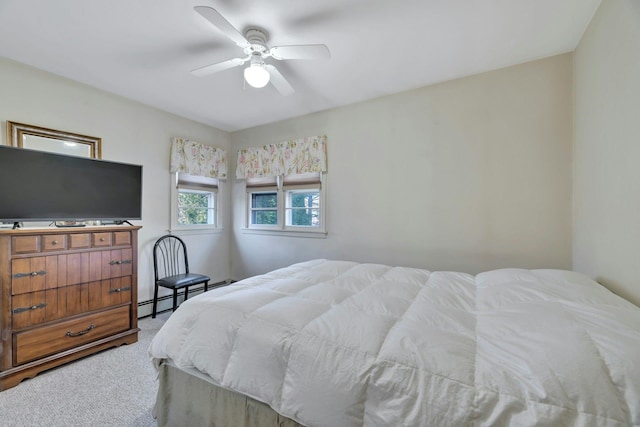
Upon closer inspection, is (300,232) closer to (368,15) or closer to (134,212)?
(134,212)

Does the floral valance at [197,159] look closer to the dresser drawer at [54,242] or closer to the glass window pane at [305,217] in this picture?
the glass window pane at [305,217]

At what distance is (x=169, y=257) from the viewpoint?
3.44 meters

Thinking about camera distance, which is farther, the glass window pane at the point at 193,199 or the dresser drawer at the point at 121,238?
the glass window pane at the point at 193,199

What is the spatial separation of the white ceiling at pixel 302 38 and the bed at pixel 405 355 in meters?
1.74

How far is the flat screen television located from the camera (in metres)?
2.02

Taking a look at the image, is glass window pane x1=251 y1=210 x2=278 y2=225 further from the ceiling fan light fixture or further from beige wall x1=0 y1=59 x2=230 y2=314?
the ceiling fan light fixture

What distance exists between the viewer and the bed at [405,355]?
766 millimetres

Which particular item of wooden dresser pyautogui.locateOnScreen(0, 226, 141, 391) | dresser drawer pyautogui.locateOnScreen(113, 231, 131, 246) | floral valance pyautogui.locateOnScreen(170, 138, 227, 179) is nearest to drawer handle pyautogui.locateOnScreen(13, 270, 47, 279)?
wooden dresser pyautogui.locateOnScreen(0, 226, 141, 391)

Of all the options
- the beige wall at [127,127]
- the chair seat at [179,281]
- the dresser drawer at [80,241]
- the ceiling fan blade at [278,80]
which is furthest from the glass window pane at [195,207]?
the ceiling fan blade at [278,80]

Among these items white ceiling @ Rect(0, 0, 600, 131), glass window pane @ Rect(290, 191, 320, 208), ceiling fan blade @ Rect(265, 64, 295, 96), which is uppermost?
white ceiling @ Rect(0, 0, 600, 131)

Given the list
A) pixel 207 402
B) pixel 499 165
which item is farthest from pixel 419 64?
pixel 207 402

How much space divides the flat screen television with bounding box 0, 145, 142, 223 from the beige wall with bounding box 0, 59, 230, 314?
1.47ft

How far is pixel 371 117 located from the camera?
3043 millimetres

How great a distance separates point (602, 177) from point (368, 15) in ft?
6.04
